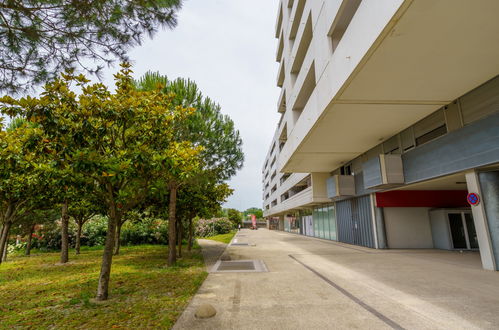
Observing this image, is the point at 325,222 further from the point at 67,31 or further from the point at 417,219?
the point at 67,31

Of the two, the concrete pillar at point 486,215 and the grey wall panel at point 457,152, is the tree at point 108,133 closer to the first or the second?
the grey wall panel at point 457,152

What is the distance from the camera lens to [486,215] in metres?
7.79

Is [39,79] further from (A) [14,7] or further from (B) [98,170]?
(B) [98,170]

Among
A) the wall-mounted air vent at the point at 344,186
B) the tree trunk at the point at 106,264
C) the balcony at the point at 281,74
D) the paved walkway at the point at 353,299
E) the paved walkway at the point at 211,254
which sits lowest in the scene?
the paved walkway at the point at 211,254

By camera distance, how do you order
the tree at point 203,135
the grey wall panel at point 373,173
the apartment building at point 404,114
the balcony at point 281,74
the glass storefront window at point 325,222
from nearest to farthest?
the apartment building at point 404,114 → the tree at point 203,135 → the grey wall panel at point 373,173 → the balcony at point 281,74 → the glass storefront window at point 325,222

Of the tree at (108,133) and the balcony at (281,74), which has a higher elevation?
the balcony at (281,74)

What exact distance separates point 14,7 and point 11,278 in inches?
361

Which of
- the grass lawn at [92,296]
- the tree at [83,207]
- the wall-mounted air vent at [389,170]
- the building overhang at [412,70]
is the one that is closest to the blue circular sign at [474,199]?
the building overhang at [412,70]

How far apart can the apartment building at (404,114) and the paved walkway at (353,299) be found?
2.94m

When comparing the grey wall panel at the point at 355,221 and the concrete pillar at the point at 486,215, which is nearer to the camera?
the concrete pillar at the point at 486,215

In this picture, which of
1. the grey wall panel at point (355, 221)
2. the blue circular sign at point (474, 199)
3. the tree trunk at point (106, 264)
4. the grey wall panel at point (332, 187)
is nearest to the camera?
the tree trunk at point (106, 264)

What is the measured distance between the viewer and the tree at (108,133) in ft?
15.5

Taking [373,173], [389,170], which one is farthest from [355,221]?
[389,170]

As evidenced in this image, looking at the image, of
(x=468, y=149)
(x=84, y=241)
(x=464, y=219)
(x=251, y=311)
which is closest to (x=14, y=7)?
(x=251, y=311)
